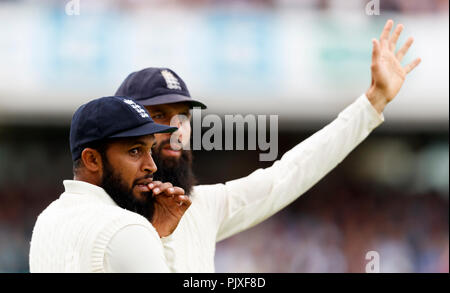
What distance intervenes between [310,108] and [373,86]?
19.9ft

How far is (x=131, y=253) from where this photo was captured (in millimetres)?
1913

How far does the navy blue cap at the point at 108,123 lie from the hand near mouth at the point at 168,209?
31 cm

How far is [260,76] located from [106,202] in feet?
22.7

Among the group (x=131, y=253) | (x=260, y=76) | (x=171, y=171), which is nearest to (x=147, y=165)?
(x=131, y=253)

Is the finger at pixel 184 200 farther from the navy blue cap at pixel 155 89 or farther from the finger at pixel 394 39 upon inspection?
the finger at pixel 394 39

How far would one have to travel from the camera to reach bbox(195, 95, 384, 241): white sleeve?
316 centimetres

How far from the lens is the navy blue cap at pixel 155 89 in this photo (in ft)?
10.2

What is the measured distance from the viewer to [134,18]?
885 centimetres

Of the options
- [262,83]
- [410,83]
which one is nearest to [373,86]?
[262,83]

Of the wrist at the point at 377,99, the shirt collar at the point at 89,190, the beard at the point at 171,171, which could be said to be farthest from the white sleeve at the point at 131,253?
the wrist at the point at 377,99

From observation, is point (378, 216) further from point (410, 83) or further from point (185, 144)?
point (185, 144)

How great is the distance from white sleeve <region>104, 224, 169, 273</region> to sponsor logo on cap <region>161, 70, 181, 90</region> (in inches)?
52.7

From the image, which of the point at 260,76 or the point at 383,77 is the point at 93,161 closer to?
the point at 383,77

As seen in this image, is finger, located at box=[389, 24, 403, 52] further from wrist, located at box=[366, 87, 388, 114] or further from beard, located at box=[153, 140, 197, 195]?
beard, located at box=[153, 140, 197, 195]
